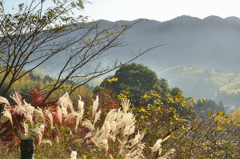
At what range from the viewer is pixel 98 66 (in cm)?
389

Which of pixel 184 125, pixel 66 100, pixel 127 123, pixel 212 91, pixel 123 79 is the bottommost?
pixel 212 91

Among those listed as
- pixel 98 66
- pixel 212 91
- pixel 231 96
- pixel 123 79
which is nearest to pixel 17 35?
pixel 98 66

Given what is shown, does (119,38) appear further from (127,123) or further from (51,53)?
(127,123)

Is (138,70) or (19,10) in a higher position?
(19,10)

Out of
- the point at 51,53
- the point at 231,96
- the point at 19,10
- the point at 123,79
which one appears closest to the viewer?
the point at 19,10

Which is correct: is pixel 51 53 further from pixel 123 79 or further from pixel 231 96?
pixel 231 96

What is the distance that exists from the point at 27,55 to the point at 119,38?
176 centimetres

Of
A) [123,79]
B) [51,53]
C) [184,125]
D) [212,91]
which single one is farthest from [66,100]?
[212,91]

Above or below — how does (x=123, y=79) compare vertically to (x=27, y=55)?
below

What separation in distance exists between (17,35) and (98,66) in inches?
62.3

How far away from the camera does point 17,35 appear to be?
11.7 feet

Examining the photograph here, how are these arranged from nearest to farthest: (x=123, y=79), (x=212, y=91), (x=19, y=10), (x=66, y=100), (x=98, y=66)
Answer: (x=66, y=100), (x=19, y=10), (x=98, y=66), (x=123, y=79), (x=212, y=91)

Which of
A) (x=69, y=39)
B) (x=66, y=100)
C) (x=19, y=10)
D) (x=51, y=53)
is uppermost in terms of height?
(x=19, y=10)

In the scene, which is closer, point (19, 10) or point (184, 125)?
point (19, 10)
